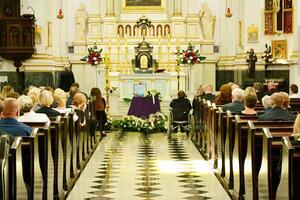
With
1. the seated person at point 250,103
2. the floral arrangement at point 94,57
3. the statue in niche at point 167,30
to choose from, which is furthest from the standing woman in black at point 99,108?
the statue in niche at point 167,30

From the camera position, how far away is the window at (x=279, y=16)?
22062 millimetres

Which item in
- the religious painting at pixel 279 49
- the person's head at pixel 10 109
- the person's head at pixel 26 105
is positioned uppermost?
the religious painting at pixel 279 49

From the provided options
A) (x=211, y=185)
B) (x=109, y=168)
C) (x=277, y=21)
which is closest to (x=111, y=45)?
(x=277, y=21)

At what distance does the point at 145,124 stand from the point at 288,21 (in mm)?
6408

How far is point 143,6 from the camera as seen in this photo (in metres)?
26.5

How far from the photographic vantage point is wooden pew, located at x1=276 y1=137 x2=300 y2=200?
6.01 m

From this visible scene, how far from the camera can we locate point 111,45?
25.8m

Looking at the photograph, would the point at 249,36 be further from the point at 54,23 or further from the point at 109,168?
the point at 109,168

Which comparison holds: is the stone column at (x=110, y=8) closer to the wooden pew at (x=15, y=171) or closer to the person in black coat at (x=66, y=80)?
the person in black coat at (x=66, y=80)

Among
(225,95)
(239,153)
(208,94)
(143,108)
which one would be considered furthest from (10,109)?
(143,108)

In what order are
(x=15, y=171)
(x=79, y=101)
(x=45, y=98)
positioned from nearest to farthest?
(x=15, y=171) < (x=45, y=98) < (x=79, y=101)

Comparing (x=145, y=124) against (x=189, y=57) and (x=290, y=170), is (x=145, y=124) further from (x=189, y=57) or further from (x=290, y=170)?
(x=290, y=170)

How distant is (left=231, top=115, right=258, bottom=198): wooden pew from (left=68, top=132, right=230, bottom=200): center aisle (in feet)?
1.01

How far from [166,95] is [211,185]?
12.7m
